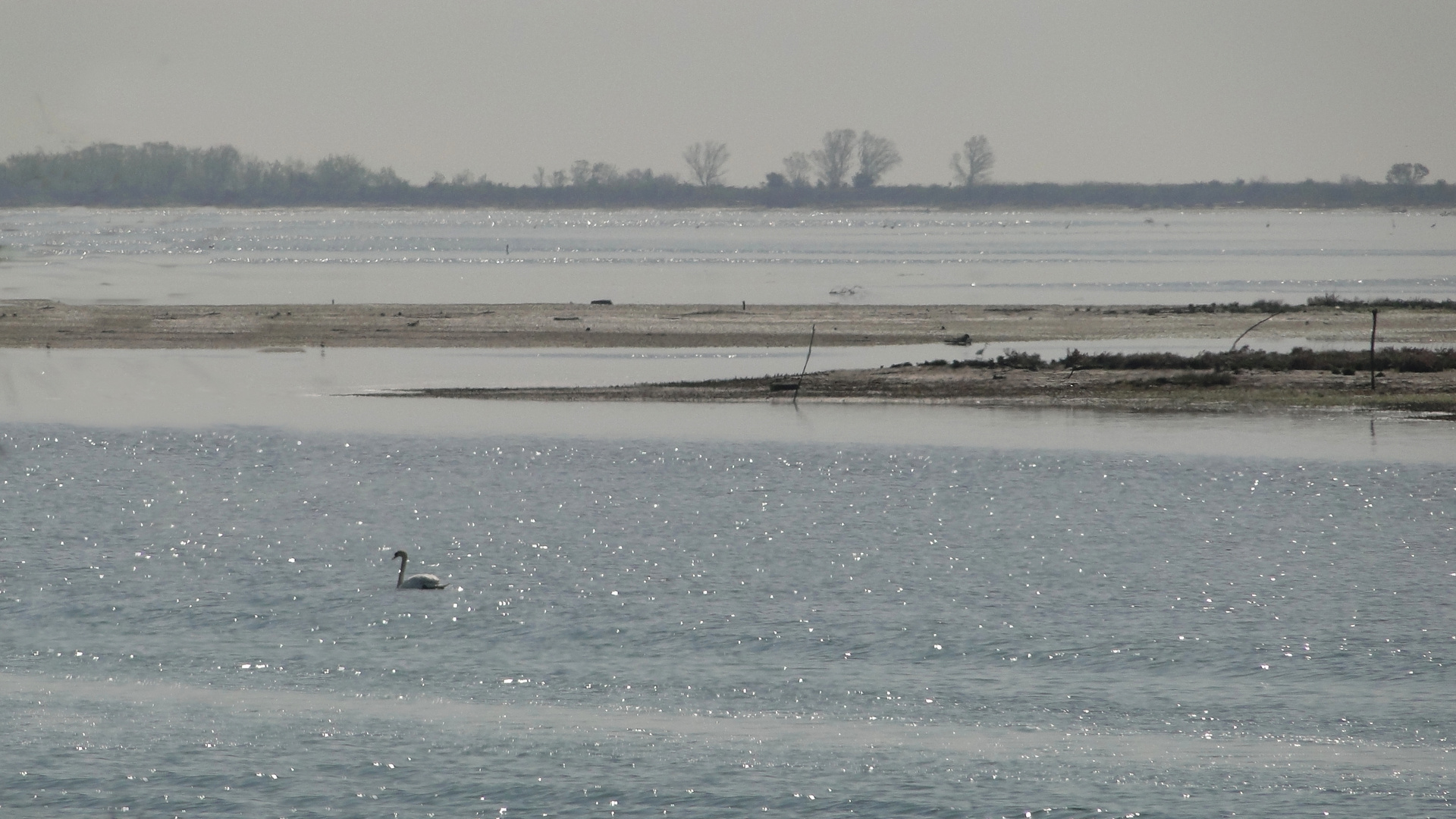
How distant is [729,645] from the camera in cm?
2138

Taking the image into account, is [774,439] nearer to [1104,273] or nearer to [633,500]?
[633,500]

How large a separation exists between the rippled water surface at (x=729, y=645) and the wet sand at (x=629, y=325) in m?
31.2

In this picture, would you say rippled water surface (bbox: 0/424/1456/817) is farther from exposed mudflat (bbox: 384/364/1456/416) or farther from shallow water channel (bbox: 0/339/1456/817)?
exposed mudflat (bbox: 384/364/1456/416)

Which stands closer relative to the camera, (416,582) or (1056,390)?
(416,582)

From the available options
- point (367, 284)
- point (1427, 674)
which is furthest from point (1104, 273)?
point (1427, 674)

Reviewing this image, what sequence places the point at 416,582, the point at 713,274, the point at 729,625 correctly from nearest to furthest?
the point at 729,625
the point at 416,582
the point at 713,274

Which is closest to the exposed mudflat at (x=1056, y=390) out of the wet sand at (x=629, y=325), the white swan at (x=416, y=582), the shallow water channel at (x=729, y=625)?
the shallow water channel at (x=729, y=625)

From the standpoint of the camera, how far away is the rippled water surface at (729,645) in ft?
52.4

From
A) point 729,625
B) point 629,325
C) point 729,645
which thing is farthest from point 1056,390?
point 729,645

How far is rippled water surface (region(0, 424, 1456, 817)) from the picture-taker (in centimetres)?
1598

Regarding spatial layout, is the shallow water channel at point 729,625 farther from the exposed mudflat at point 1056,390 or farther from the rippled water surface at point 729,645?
the exposed mudflat at point 1056,390

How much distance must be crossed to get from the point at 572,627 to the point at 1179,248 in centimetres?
18116

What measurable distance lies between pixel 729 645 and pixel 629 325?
52.4m

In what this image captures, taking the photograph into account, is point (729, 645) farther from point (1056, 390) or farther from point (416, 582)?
point (1056, 390)
